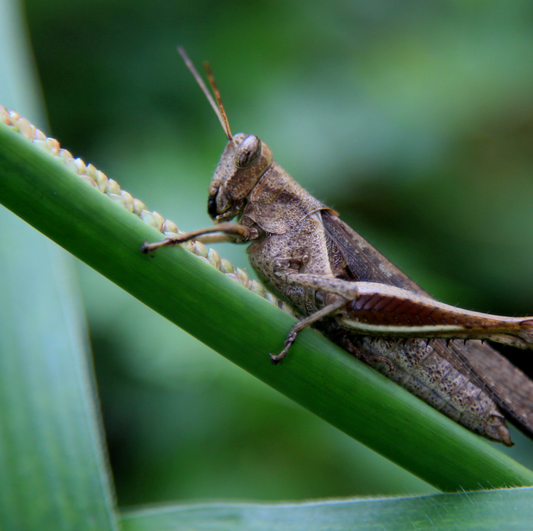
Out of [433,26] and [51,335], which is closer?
[51,335]

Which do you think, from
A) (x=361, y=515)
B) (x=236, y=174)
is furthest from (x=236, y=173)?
(x=361, y=515)

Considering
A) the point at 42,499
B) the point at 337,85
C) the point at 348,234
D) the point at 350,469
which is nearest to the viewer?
the point at 42,499

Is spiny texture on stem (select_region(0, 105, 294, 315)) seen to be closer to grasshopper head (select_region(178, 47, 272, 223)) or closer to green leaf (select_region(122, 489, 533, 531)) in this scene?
green leaf (select_region(122, 489, 533, 531))

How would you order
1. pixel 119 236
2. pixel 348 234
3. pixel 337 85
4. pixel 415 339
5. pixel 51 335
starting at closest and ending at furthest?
pixel 119 236 < pixel 51 335 < pixel 415 339 < pixel 348 234 < pixel 337 85

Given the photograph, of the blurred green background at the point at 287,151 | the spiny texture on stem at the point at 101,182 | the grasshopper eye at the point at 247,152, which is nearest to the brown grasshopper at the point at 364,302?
the grasshopper eye at the point at 247,152

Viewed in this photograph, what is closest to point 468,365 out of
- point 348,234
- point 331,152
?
point 348,234

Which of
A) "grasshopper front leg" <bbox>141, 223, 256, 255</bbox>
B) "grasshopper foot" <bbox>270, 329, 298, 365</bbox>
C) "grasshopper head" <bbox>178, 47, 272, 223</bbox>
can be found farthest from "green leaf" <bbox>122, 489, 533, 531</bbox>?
"grasshopper head" <bbox>178, 47, 272, 223</bbox>

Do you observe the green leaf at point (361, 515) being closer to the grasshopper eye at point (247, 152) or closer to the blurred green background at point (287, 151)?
the blurred green background at point (287, 151)

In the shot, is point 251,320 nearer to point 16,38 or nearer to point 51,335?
point 51,335
